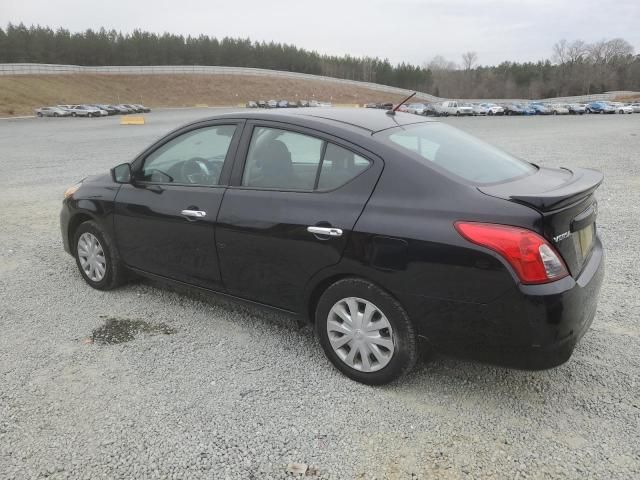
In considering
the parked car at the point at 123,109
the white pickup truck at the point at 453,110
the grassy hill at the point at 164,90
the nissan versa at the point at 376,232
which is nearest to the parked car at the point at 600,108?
the white pickup truck at the point at 453,110

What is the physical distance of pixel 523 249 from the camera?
2.57 meters

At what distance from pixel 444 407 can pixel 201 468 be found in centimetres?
139

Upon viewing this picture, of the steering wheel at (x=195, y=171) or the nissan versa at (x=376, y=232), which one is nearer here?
the nissan versa at (x=376, y=232)

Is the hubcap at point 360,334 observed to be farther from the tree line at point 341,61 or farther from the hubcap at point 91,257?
the tree line at point 341,61

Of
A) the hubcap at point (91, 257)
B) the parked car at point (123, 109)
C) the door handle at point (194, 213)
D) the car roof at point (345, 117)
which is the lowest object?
the parked car at point (123, 109)

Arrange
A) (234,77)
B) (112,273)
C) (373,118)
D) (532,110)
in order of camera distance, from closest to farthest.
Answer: (373,118)
(112,273)
(532,110)
(234,77)

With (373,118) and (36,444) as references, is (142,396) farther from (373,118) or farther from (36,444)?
(373,118)

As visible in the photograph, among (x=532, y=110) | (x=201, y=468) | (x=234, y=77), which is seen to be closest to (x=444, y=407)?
(x=201, y=468)

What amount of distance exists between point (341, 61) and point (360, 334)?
15171 cm

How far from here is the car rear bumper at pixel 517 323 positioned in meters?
2.59

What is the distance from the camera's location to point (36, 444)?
107 inches

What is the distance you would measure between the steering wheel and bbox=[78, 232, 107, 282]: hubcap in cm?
126

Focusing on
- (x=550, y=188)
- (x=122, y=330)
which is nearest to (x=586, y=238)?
(x=550, y=188)

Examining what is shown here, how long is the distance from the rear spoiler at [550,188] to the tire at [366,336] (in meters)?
0.85
